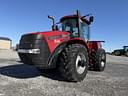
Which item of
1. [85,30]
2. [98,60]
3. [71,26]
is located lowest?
[98,60]

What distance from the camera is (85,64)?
29.8 ft

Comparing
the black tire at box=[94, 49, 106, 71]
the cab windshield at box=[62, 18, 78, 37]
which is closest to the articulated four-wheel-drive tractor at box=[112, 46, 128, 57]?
the black tire at box=[94, 49, 106, 71]

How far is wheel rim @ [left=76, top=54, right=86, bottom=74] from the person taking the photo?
878 cm

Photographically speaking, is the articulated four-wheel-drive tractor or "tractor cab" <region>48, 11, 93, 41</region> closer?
"tractor cab" <region>48, 11, 93, 41</region>

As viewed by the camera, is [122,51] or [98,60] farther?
[122,51]

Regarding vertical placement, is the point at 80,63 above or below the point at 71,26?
below

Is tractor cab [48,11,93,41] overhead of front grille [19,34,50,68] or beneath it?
overhead

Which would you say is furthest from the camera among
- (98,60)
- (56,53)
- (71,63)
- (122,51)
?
(122,51)

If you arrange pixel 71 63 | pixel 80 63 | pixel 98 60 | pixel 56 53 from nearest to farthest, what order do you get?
1. pixel 71 63
2. pixel 56 53
3. pixel 80 63
4. pixel 98 60

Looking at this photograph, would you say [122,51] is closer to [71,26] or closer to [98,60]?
[98,60]

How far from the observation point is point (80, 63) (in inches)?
352

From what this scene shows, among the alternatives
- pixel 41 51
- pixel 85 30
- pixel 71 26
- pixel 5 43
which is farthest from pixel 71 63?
pixel 5 43

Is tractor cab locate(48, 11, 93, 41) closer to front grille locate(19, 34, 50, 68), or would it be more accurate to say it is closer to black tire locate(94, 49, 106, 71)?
black tire locate(94, 49, 106, 71)

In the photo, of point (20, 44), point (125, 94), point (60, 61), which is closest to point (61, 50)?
point (60, 61)
